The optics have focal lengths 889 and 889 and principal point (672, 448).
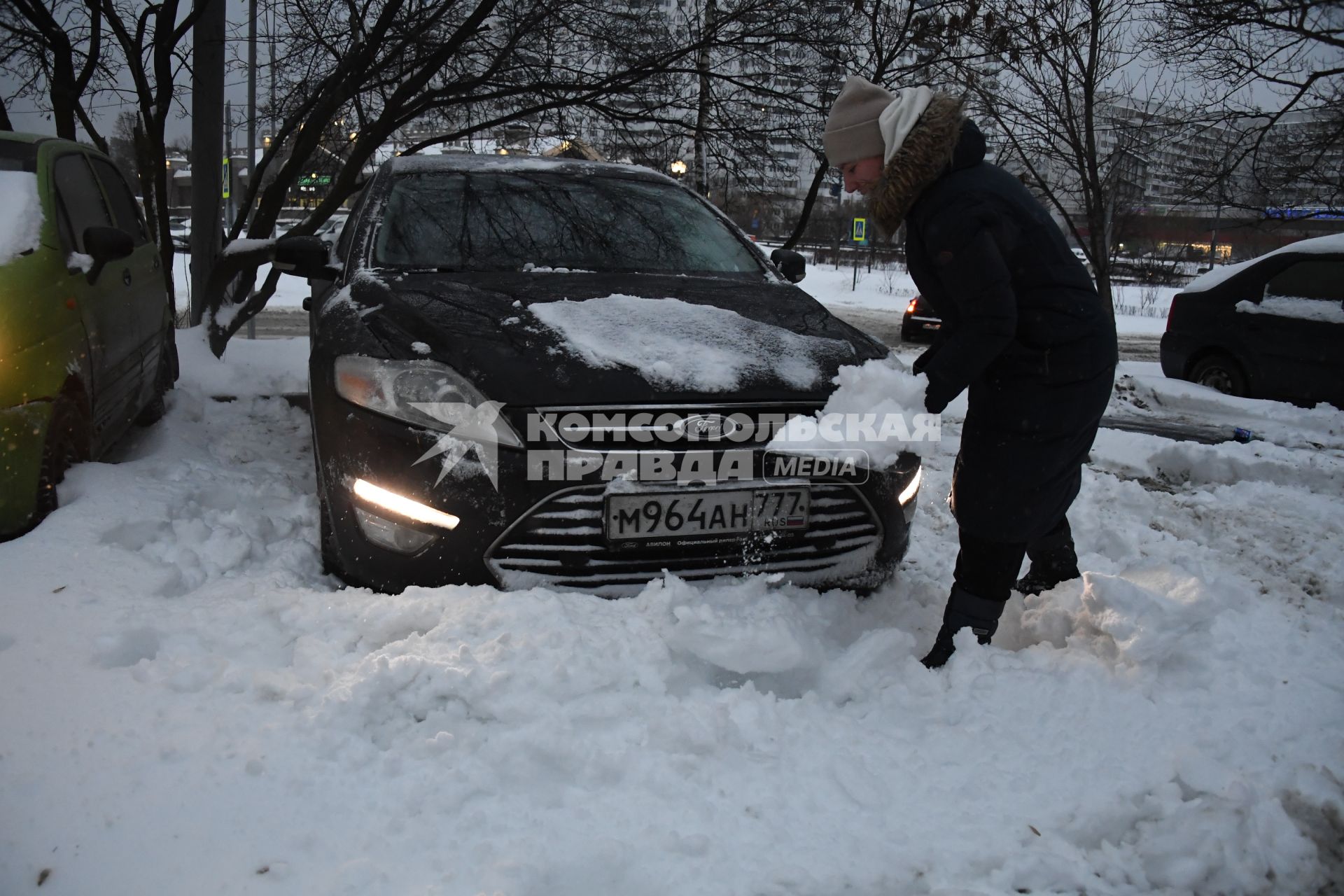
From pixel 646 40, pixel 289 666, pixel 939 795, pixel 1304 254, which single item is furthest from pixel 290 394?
pixel 1304 254

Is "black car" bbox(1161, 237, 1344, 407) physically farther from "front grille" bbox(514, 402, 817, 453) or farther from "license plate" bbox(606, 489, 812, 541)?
"front grille" bbox(514, 402, 817, 453)

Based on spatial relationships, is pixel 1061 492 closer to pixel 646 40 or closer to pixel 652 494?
pixel 652 494

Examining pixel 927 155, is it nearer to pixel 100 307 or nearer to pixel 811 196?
pixel 100 307

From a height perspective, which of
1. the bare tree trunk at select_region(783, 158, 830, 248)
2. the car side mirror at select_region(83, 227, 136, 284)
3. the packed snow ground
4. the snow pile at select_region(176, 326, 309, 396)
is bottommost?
the packed snow ground

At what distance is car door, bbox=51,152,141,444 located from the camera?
342cm

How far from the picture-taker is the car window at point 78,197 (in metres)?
3.69

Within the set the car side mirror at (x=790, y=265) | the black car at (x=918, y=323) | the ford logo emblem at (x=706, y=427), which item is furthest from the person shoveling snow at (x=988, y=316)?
the black car at (x=918, y=323)

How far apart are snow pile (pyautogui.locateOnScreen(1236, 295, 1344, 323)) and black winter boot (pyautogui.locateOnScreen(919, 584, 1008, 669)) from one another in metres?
6.54

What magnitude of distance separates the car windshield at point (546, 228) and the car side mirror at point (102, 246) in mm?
1101

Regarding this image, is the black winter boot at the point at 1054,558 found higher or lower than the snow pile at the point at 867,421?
lower

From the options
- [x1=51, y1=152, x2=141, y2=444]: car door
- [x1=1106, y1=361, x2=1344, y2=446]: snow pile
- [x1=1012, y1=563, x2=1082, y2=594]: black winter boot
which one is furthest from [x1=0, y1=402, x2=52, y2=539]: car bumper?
[x1=1106, y1=361, x2=1344, y2=446]: snow pile

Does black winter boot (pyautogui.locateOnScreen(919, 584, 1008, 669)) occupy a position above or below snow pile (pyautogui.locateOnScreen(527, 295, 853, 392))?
below

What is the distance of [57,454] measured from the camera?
2986mm

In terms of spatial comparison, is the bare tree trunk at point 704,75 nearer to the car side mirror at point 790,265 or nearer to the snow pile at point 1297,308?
the car side mirror at point 790,265
